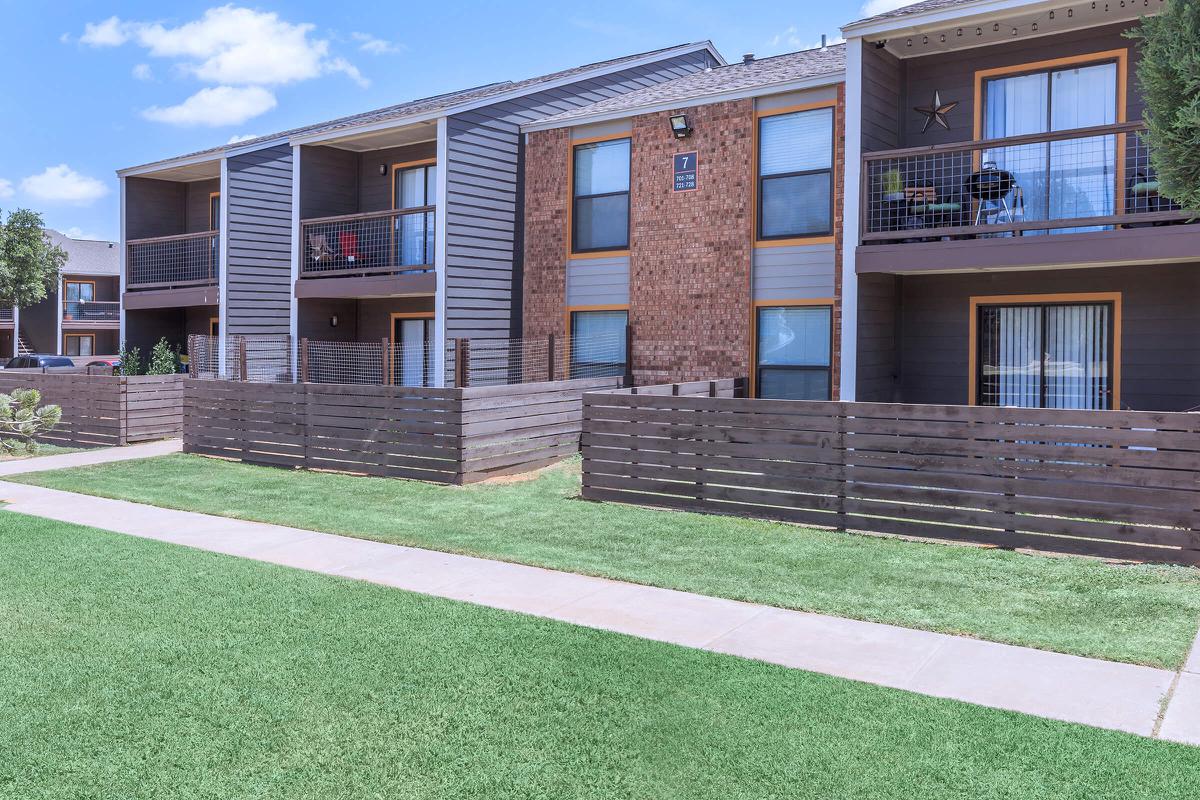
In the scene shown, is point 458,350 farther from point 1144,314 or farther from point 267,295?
point 267,295

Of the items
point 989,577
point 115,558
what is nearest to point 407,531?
point 115,558

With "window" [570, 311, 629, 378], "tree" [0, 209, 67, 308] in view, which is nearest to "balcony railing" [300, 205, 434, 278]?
"window" [570, 311, 629, 378]

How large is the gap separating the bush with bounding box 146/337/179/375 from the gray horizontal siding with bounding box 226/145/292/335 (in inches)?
86.3

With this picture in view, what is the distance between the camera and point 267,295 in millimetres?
20234

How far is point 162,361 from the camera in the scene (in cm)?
2066

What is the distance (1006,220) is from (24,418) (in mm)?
14595

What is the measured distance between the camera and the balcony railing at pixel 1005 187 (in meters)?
11.2

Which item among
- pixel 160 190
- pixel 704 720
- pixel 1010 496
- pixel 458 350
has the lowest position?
pixel 704 720

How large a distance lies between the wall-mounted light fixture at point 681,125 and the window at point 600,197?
108 cm

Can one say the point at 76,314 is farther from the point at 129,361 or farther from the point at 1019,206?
the point at 1019,206

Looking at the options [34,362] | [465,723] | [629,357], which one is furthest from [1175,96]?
[34,362]

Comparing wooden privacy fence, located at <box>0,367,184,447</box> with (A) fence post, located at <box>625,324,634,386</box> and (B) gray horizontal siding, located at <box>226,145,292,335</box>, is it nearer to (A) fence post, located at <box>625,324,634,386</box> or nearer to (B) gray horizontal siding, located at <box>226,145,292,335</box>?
(B) gray horizontal siding, located at <box>226,145,292,335</box>

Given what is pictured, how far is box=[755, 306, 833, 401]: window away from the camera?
45.5 ft

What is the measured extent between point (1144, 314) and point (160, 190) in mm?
20472
